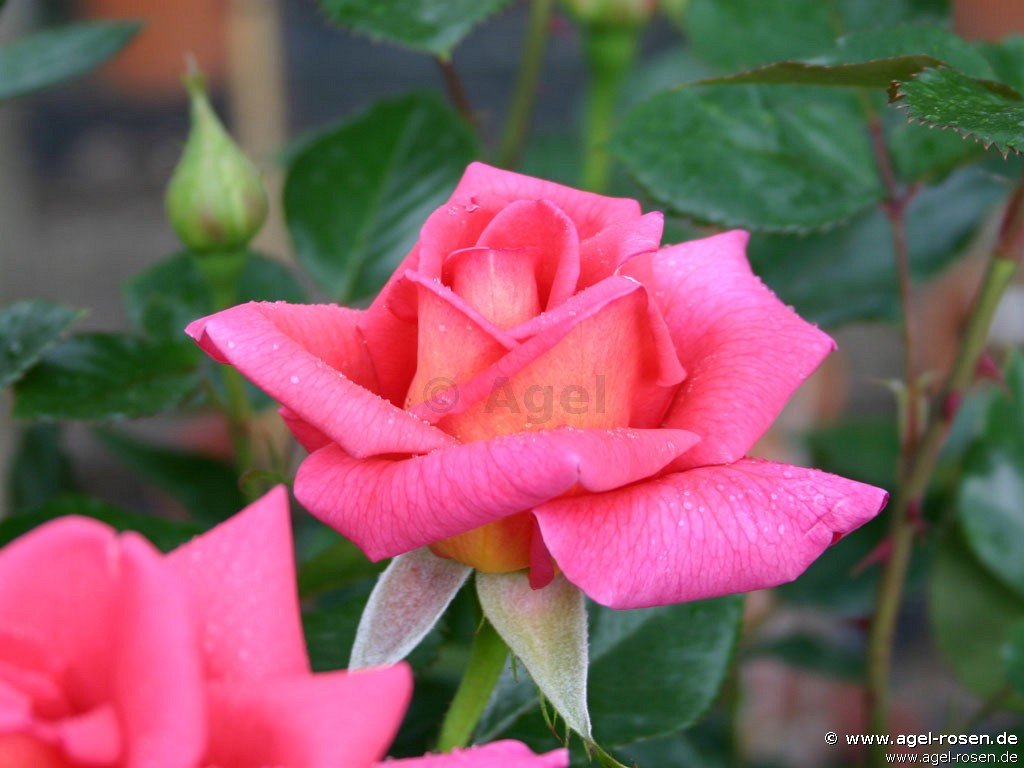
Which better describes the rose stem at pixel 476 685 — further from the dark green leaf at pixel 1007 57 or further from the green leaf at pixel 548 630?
the dark green leaf at pixel 1007 57

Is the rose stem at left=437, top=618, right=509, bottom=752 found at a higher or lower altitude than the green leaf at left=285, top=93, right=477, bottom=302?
lower

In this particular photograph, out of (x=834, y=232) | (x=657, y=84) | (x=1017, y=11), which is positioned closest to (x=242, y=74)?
(x=657, y=84)

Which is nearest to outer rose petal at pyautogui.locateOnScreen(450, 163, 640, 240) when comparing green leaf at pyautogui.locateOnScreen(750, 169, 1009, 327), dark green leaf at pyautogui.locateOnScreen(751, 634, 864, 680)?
green leaf at pyautogui.locateOnScreen(750, 169, 1009, 327)

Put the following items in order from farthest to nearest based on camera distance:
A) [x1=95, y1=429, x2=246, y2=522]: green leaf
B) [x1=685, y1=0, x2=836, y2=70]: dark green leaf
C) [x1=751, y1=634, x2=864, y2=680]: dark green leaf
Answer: [x1=751, y1=634, x2=864, y2=680]: dark green leaf, [x1=95, y1=429, x2=246, y2=522]: green leaf, [x1=685, y1=0, x2=836, y2=70]: dark green leaf

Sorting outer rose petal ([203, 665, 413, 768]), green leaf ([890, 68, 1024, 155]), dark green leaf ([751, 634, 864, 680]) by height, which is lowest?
dark green leaf ([751, 634, 864, 680])

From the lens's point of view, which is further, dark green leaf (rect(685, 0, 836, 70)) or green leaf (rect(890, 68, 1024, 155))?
dark green leaf (rect(685, 0, 836, 70))

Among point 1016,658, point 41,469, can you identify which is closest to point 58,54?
point 41,469

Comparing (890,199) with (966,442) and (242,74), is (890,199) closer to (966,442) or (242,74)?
(966,442)

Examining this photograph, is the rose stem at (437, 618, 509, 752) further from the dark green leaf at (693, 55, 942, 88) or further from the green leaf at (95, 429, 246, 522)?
the green leaf at (95, 429, 246, 522)
